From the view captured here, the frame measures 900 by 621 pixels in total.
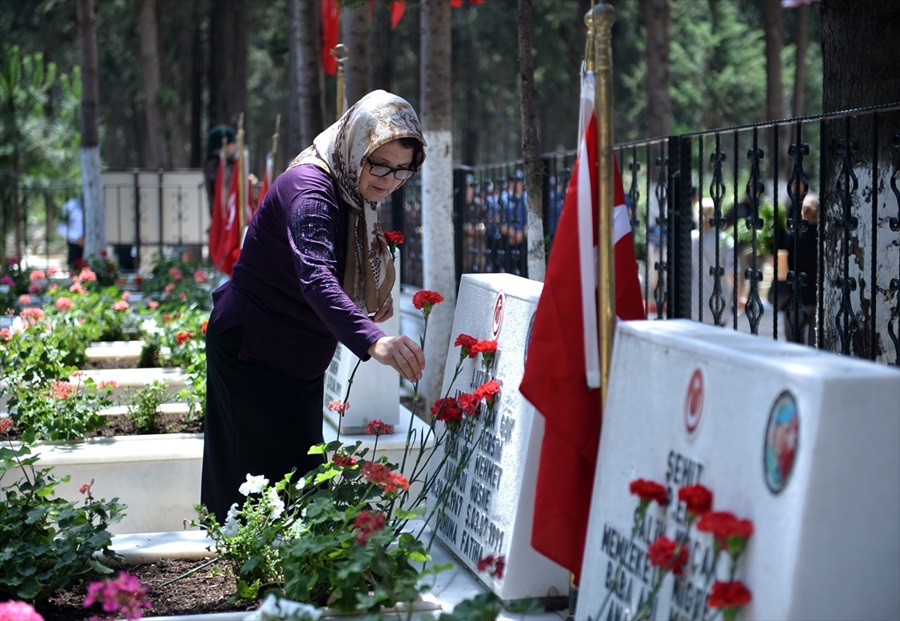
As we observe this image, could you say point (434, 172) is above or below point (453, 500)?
above

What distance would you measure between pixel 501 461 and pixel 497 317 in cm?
53

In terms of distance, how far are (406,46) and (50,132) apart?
46.7ft

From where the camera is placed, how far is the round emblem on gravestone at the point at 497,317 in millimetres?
3975

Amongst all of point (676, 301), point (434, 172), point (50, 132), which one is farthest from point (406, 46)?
point (676, 301)

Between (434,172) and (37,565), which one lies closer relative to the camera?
(37,565)

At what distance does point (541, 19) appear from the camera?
31516mm

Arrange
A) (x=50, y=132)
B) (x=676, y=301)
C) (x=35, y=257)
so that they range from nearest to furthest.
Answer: (x=676, y=301) < (x=50, y=132) < (x=35, y=257)

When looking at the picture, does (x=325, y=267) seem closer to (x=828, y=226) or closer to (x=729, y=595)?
(x=729, y=595)

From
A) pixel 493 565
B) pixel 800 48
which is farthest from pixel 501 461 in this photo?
pixel 800 48

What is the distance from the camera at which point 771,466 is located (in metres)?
2.33

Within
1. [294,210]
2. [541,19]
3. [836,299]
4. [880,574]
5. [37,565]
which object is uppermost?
[541,19]

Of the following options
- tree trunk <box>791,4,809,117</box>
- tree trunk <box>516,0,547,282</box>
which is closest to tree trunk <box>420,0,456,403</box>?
tree trunk <box>516,0,547,282</box>

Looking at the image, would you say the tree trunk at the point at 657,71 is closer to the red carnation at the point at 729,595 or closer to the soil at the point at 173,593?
the soil at the point at 173,593

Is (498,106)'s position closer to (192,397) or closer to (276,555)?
(192,397)
